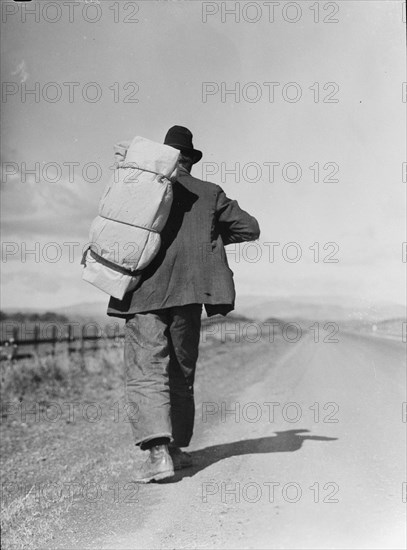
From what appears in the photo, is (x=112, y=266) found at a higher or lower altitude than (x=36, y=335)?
higher

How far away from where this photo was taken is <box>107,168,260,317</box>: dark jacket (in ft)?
12.0

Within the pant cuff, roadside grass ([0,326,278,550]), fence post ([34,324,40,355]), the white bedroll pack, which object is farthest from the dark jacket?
fence post ([34,324,40,355])

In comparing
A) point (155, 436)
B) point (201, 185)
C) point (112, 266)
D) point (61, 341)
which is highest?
point (201, 185)

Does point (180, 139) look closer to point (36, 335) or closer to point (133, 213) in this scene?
point (133, 213)

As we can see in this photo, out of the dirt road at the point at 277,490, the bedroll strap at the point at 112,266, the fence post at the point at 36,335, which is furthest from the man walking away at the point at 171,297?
the fence post at the point at 36,335

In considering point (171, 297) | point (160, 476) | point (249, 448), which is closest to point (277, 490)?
point (160, 476)

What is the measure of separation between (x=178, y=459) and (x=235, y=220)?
4.48 ft

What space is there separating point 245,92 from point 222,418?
3.52 meters

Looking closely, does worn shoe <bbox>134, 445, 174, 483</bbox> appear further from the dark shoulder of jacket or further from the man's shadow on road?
the dark shoulder of jacket

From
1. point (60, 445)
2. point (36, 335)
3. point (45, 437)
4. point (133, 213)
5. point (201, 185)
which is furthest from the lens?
point (36, 335)

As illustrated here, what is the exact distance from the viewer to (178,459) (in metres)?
4.13

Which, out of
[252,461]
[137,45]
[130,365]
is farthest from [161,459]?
[137,45]

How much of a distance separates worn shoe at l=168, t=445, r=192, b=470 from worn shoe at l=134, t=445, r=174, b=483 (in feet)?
1.36

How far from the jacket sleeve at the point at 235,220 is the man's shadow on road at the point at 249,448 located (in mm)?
1307
